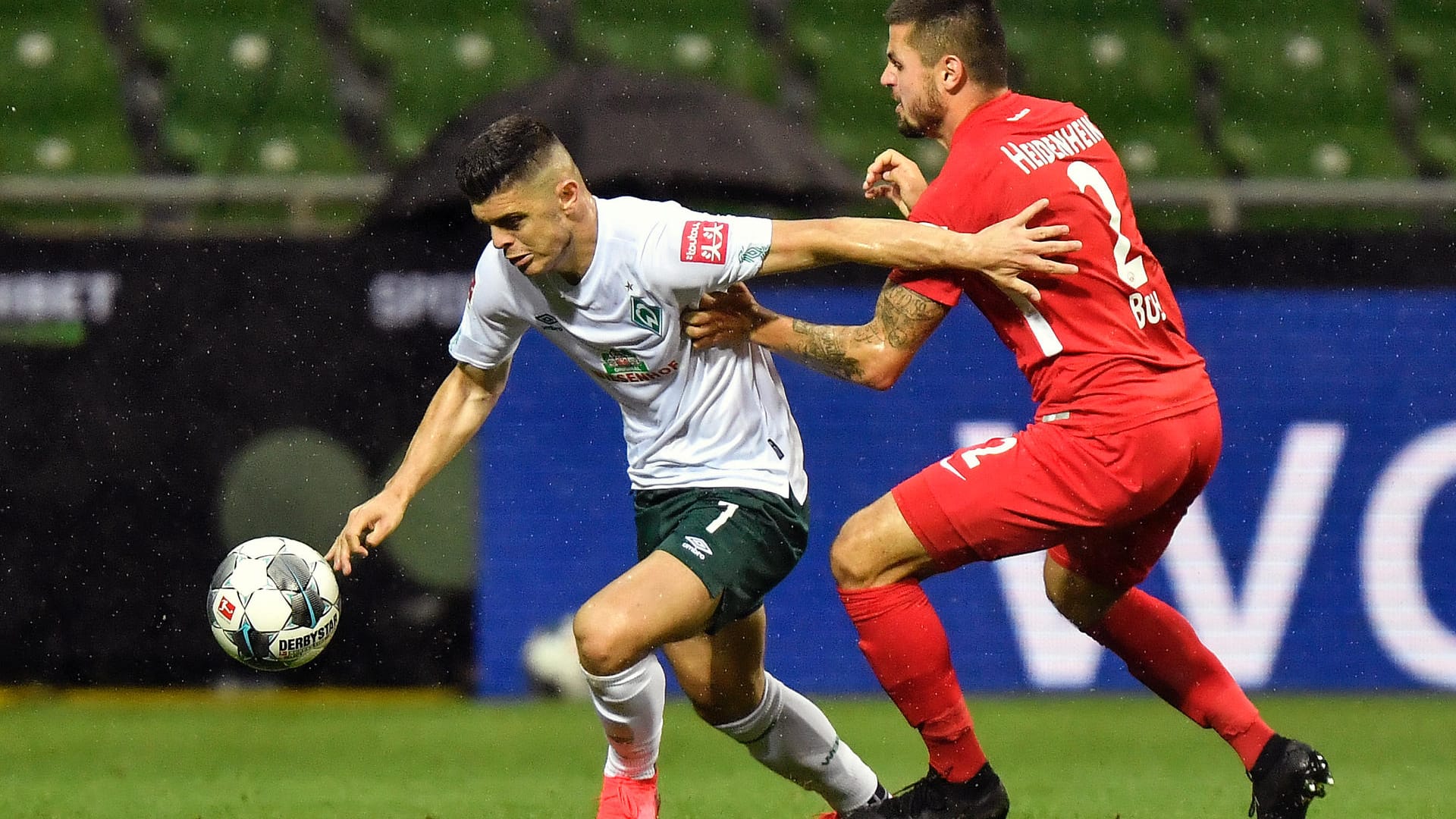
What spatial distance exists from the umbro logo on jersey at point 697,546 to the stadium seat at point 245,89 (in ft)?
21.9

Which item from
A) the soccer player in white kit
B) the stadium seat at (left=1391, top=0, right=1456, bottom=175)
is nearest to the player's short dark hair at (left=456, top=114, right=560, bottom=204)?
the soccer player in white kit

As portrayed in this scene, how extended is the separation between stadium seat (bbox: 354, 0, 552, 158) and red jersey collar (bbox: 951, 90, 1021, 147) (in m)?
6.59

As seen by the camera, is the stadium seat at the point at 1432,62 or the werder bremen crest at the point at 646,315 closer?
the werder bremen crest at the point at 646,315

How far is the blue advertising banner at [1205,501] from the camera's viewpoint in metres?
8.55

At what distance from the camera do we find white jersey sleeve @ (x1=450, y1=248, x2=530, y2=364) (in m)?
4.93

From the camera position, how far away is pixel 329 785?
6520 millimetres

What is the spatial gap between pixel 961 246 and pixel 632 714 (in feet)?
4.72

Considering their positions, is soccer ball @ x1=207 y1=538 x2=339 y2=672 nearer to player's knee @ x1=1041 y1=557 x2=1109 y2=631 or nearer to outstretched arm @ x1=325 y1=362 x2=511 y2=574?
outstretched arm @ x1=325 y1=362 x2=511 y2=574

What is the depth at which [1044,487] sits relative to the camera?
460 cm

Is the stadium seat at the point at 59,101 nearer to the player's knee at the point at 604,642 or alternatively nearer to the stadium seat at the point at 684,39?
the stadium seat at the point at 684,39

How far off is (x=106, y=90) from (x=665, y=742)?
5.81 metres

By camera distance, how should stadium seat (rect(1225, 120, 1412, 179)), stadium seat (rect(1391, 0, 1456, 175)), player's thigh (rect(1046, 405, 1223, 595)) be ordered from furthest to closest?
stadium seat (rect(1391, 0, 1456, 175)), stadium seat (rect(1225, 120, 1412, 179)), player's thigh (rect(1046, 405, 1223, 595))

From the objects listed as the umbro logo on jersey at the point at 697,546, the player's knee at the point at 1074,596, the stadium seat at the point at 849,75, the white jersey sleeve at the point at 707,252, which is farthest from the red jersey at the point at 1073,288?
the stadium seat at the point at 849,75

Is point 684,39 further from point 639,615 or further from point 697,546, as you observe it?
point 639,615
